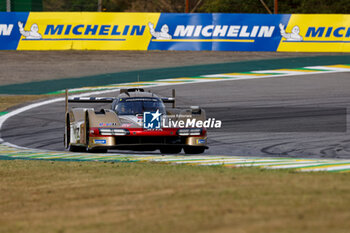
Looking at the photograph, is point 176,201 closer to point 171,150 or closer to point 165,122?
point 165,122

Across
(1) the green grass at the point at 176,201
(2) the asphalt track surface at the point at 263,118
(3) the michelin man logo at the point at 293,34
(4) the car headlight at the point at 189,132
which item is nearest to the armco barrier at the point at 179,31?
(3) the michelin man logo at the point at 293,34

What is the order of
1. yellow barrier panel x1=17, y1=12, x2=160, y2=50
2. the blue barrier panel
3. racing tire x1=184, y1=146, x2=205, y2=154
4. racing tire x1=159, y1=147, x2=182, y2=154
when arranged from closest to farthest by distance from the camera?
racing tire x1=184, y1=146, x2=205, y2=154 < racing tire x1=159, y1=147, x2=182, y2=154 < the blue barrier panel < yellow barrier panel x1=17, y1=12, x2=160, y2=50

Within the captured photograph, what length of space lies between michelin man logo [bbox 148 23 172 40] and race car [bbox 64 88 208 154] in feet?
52.9

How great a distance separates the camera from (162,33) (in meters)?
30.2

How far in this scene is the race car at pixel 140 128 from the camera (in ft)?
42.8

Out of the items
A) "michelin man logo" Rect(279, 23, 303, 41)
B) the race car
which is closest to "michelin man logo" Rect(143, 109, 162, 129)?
the race car

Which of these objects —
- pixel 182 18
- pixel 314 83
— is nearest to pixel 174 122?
pixel 314 83

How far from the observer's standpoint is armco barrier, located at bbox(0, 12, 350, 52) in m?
29.4

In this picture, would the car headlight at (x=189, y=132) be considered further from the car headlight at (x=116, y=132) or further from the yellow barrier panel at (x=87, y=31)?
the yellow barrier panel at (x=87, y=31)

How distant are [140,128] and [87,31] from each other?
1817 cm

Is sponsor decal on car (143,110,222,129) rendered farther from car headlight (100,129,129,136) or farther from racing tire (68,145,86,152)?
racing tire (68,145,86,152)

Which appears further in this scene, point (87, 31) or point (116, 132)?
point (87, 31)

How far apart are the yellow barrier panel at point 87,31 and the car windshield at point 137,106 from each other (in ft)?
53.3

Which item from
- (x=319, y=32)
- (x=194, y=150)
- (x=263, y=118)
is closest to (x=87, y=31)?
(x=319, y=32)
